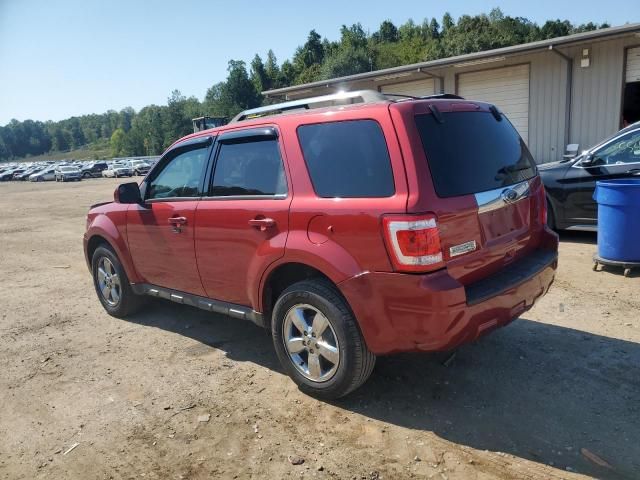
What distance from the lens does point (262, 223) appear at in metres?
3.67

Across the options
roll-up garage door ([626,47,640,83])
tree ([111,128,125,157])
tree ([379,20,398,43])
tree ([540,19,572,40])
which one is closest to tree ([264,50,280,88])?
tree ([379,20,398,43])

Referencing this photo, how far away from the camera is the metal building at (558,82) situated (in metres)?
12.8

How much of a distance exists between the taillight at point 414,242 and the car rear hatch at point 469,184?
0.15 ft

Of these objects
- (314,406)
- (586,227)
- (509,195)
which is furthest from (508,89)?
(314,406)

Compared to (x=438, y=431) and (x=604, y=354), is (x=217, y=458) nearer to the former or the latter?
(x=438, y=431)

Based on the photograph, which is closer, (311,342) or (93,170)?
(311,342)

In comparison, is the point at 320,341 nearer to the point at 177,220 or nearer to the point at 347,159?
the point at 347,159

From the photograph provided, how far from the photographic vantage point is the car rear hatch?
2.99 m

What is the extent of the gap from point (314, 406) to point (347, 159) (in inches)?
67.5

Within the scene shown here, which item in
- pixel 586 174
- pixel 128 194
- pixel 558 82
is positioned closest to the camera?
pixel 128 194

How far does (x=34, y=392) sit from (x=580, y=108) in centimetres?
1413

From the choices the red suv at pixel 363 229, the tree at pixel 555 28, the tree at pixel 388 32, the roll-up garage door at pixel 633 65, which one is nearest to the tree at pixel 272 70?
the tree at pixel 388 32

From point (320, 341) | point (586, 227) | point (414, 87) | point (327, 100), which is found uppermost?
point (414, 87)

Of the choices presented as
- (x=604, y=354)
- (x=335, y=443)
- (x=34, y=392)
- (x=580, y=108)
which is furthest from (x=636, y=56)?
(x=34, y=392)
